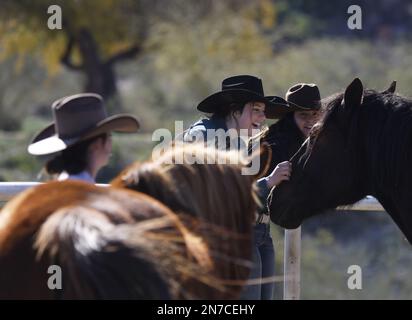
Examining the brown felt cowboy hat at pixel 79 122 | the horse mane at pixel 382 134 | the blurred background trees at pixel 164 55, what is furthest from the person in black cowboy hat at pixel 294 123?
the blurred background trees at pixel 164 55

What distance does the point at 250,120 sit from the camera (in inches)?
187

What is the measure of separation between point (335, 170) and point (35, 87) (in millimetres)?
20975

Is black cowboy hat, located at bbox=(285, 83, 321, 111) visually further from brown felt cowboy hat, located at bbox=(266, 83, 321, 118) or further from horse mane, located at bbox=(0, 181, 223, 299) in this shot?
horse mane, located at bbox=(0, 181, 223, 299)

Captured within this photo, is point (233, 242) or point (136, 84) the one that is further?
point (136, 84)

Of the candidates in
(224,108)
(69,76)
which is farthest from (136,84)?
(224,108)

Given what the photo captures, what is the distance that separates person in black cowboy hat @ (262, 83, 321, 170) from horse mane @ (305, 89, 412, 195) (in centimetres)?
41

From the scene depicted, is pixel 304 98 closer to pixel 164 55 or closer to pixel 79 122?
pixel 79 122

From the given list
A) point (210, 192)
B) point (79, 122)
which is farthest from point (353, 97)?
point (210, 192)

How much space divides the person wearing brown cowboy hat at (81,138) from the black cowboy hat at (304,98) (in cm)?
181

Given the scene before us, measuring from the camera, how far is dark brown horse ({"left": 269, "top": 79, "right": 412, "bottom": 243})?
14.2 feet

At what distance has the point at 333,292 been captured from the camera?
37.3 feet

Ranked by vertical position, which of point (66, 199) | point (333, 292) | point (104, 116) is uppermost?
point (104, 116)

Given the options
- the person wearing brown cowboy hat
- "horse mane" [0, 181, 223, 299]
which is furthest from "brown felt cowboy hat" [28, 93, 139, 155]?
"horse mane" [0, 181, 223, 299]
